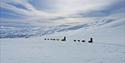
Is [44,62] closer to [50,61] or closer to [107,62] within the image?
[50,61]

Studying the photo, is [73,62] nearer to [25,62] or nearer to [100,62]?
[100,62]

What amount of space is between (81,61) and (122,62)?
1634 mm

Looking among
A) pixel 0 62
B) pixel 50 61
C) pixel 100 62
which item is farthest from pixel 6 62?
pixel 100 62

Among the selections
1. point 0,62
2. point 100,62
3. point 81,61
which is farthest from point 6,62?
point 100,62

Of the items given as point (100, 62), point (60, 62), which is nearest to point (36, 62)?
point (60, 62)

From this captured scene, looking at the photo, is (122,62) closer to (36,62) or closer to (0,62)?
(36,62)

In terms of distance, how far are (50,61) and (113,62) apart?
2.53 meters

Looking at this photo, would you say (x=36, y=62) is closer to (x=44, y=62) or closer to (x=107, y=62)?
(x=44, y=62)

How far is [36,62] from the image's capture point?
8422 millimetres

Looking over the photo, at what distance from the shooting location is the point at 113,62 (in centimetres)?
854

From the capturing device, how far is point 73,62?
28.0ft

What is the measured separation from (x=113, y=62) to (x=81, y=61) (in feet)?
4.21

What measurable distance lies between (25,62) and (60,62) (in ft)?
4.49

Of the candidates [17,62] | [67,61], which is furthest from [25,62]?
[67,61]
